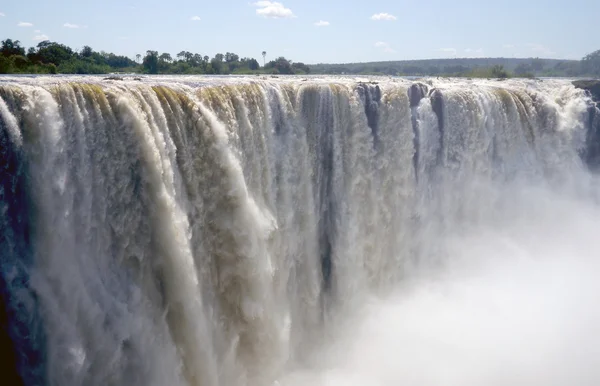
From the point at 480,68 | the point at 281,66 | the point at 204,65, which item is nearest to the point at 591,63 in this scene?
the point at 480,68

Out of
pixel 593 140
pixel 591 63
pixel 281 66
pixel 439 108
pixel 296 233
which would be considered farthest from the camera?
pixel 591 63

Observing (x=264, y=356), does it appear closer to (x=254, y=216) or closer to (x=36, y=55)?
(x=254, y=216)

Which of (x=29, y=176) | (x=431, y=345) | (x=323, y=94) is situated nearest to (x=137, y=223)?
(x=29, y=176)

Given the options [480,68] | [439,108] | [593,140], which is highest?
[480,68]

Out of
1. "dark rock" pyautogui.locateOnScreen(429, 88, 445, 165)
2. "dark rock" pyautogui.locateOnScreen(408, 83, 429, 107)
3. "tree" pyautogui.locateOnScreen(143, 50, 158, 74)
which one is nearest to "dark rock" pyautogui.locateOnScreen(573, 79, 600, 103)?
"dark rock" pyautogui.locateOnScreen(429, 88, 445, 165)

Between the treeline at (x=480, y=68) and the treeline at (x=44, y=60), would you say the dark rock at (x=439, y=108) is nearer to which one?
the treeline at (x=44, y=60)

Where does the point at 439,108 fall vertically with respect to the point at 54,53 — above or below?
below

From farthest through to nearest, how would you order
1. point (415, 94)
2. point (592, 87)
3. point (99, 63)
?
point (99, 63) < point (592, 87) < point (415, 94)

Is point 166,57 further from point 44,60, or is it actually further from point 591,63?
point 591,63
